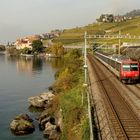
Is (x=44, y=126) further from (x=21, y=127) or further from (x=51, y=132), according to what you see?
(x=51, y=132)

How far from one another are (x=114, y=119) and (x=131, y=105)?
6.19 metres

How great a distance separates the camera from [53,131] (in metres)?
39.5

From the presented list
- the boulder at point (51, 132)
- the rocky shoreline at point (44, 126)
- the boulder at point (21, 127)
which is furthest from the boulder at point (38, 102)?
the boulder at point (51, 132)

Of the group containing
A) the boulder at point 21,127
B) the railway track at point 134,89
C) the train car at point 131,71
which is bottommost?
the boulder at point 21,127

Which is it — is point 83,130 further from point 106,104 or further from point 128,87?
point 128,87

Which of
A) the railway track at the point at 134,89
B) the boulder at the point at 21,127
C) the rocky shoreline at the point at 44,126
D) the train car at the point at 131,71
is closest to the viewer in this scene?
the rocky shoreline at the point at 44,126

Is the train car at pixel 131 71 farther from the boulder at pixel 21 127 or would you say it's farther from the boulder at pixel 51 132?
the boulder at pixel 21 127

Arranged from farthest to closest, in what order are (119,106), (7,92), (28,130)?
(7,92) → (28,130) → (119,106)

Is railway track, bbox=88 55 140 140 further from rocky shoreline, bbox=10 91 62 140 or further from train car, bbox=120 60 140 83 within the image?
train car, bbox=120 60 140 83

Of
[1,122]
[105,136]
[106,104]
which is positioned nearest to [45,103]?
[1,122]

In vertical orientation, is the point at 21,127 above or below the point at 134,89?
below

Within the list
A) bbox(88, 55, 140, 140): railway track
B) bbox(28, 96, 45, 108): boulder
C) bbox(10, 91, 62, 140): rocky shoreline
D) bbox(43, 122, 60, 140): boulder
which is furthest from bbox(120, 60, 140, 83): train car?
bbox(28, 96, 45, 108): boulder

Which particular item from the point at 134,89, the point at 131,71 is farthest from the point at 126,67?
the point at 134,89

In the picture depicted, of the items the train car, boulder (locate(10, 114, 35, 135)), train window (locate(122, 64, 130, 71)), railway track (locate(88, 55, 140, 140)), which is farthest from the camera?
train window (locate(122, 64, 130, 71))
